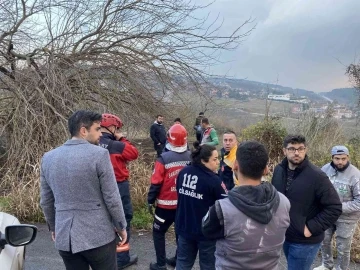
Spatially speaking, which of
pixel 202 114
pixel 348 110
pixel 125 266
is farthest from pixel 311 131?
pixel 125 266

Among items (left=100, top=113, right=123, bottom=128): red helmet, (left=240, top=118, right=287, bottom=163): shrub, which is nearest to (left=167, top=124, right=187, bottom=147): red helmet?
(left=100, top=113, right=123, bottom=128): red helmet

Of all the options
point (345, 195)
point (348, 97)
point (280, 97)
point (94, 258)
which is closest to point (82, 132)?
point (94, 258)

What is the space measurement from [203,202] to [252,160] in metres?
1.28

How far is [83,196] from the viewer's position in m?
2.63

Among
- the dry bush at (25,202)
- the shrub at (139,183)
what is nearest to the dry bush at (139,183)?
the shrub at (139,183)

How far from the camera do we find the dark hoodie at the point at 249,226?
199 centimetres

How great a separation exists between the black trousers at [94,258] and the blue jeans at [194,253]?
0.83m

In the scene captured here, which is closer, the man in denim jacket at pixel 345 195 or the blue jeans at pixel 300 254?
the blue jeans at pixel 300 254

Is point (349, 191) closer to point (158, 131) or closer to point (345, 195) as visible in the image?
point (345, 195)

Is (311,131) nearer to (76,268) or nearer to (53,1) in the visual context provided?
(53,1)

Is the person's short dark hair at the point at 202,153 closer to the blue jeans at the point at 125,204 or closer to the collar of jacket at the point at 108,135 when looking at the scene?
the collar of jacket at the point at 108,135

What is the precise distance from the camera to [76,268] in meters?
2.79

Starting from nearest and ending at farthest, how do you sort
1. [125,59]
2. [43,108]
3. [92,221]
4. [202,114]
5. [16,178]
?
1. [92,221]
2. [16,178]
3. [43,108]
4. [125,59]
5. [202,114]

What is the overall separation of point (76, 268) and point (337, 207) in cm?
211
